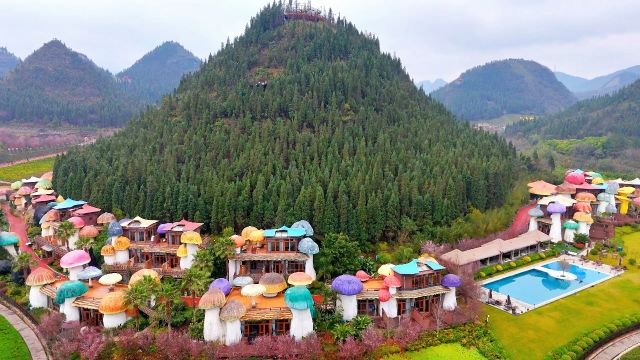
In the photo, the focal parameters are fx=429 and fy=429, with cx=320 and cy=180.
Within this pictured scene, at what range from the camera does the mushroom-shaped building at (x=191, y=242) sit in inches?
1359

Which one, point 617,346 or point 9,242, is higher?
point 9,242

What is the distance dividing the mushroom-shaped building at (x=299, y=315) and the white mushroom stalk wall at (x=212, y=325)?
4494mm

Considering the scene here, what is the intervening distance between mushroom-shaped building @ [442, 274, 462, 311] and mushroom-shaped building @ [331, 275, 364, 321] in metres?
6.36

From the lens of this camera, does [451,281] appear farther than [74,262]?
No

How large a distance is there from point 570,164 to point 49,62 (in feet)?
596

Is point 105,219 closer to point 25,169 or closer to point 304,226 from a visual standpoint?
point 304,226

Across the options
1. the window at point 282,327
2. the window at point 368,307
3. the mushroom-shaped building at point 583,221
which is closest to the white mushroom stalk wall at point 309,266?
the window at point 368,307

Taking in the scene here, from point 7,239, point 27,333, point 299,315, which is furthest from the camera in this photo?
point 7,239

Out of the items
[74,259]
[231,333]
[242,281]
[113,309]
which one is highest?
[74,259]

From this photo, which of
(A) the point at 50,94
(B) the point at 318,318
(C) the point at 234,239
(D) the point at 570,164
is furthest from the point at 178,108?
(A) the point at 50,94

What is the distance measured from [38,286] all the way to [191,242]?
11.6m

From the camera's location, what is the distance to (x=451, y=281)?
101ft

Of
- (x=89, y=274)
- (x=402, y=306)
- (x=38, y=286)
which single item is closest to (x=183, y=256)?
(x=89, y=274)

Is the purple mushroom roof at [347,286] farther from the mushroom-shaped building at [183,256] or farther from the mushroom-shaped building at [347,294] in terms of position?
the mushroom-shaped building at [183,256]
